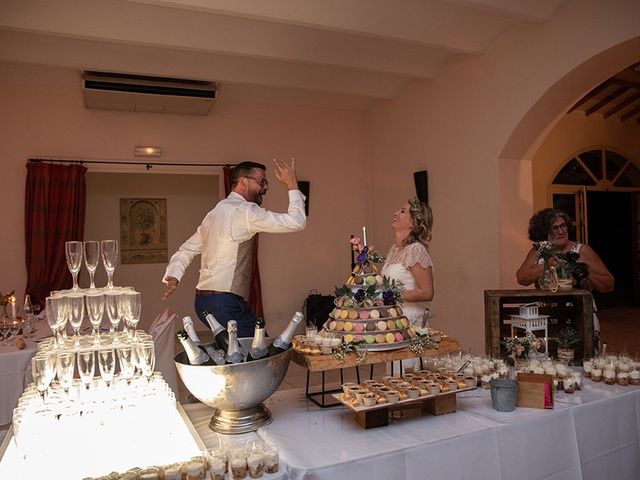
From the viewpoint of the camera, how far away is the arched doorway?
7832 mm

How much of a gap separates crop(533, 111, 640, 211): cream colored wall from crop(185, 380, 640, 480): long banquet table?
5798 millimetres

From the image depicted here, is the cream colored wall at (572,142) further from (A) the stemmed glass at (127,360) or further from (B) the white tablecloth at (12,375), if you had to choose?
(A) the stemmed glass at (127,360)

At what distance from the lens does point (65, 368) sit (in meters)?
1.63

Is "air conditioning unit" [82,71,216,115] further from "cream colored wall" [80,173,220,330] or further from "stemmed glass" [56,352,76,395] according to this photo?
"stemmed glass" [56,352,76,395]

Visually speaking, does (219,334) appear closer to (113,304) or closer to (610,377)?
(113,304)

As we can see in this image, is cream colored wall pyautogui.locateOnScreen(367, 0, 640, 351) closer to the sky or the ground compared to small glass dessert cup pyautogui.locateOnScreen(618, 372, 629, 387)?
closer to the sky

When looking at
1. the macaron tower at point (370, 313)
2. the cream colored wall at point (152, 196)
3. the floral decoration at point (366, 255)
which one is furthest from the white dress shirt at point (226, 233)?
the cream colored wall at point (152, 196)

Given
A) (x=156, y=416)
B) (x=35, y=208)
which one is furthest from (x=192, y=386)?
(x=35, y=208)

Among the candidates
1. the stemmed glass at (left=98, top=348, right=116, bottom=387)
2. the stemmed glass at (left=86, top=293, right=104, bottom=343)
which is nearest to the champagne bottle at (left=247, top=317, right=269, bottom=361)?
the stemmed glass at (left=98, top=348, right=116, bottom=387)

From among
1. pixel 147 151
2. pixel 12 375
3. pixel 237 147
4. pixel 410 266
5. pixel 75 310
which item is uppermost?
pixel 237 147

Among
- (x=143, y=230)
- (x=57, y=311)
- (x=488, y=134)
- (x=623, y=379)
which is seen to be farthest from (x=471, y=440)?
(x=143, y=230)

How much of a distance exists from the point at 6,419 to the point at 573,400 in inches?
131

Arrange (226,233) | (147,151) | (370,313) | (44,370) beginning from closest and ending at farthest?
(44,370) < (370,313) < (226,233) < (147,151)

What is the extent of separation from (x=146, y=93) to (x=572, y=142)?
19.5ft
